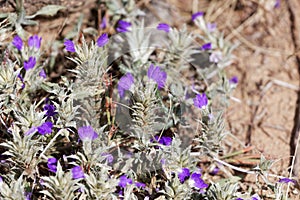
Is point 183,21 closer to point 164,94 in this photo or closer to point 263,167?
point 164,94

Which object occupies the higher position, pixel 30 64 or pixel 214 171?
pixel 30 64

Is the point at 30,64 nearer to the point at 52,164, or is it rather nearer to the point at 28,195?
the point at 52,164

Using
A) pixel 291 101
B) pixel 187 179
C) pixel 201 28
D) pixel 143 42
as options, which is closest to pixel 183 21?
pixel 201 28

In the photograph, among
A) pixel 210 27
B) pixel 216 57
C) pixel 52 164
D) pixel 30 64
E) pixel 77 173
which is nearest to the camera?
pixel 77 173

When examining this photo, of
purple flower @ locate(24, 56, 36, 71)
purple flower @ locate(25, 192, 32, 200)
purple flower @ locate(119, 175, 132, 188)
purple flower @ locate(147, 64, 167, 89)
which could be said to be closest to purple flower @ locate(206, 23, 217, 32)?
purple flower @ locate(147, 64, 167, 89)

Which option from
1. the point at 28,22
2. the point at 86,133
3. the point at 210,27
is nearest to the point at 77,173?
the point at 86,133

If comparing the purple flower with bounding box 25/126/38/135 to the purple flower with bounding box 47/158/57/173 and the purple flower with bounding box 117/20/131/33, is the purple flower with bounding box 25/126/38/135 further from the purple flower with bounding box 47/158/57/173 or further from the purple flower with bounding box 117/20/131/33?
the purple flower with bounding box 117/20/131/33

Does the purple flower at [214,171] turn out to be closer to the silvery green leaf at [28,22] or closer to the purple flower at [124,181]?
the purple flower at [124,181]

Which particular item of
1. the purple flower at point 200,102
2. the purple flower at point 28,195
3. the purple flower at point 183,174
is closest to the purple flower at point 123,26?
the purple flower at point 200,102
